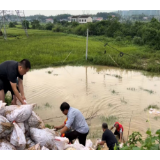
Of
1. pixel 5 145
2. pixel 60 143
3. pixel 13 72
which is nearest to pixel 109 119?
pixel 60 143

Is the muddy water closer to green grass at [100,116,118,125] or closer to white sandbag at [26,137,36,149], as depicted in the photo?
green grass at [100,116,118,125]

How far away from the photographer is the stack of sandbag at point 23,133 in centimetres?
201

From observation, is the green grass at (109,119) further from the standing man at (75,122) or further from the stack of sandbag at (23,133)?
the stack of sandbag at (23,133)

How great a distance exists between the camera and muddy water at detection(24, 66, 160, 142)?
14.4ft

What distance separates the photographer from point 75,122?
2725 millimetres

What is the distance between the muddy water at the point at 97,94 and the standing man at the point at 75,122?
1.02 m

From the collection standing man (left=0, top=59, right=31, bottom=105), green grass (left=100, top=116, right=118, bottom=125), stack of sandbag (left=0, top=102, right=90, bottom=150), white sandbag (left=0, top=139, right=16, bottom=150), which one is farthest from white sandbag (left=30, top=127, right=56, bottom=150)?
green grass (left=100, top=116, right=118, bottom=125)

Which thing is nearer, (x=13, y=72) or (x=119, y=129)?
(x=13, y=72)

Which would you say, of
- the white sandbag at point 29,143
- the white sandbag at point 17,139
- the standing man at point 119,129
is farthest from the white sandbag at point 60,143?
the standing man at point 119,129

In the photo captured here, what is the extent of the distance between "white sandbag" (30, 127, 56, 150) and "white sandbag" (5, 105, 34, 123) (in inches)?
9.0

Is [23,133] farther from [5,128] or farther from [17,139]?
[5,128]

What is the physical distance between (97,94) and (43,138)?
3941 mm

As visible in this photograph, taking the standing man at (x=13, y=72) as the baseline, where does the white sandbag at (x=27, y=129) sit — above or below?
below
